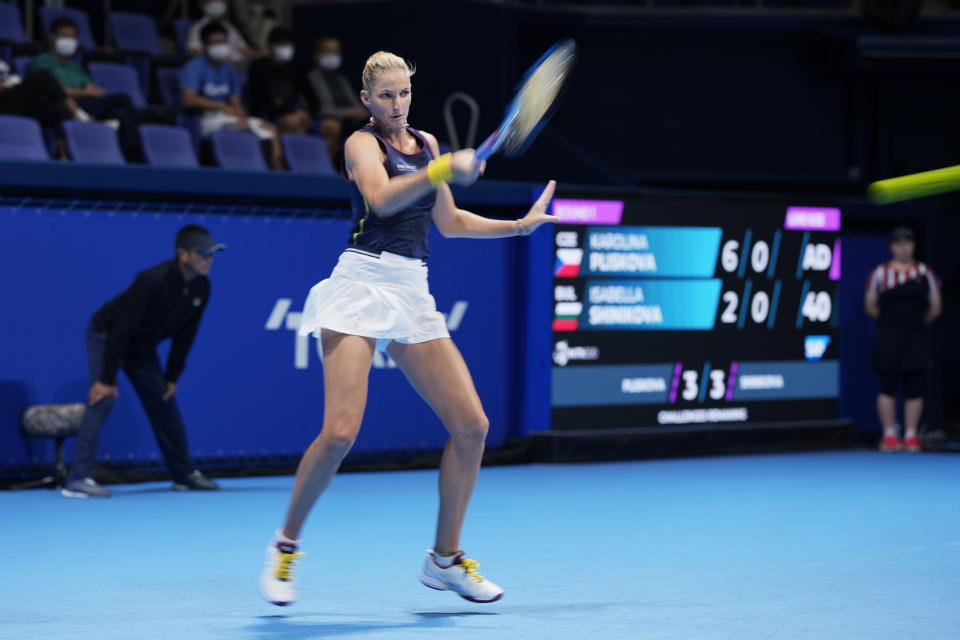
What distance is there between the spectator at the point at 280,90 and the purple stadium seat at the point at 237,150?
1.07m

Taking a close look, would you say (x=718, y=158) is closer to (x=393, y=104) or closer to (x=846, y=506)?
(x=846, y=506)

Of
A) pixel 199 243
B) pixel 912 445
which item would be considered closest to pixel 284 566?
pixel 199 243

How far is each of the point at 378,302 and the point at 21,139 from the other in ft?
22.5

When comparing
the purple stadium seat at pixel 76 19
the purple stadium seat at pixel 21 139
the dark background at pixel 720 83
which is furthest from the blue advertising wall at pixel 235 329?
the purple stadium seat at pixel 76 19

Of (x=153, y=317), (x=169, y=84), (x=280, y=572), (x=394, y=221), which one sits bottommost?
(x=280, y=572)

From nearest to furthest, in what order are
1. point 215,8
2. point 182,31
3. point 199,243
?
1. point 199,243
2. point 215,8
3. point 182,31

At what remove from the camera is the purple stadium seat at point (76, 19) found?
46.2 feet

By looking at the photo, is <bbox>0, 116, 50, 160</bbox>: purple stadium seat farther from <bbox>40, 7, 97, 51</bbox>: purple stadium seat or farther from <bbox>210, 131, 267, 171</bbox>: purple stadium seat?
<bbox>40, 7, 97, 51</bbox>: purple stadium seat

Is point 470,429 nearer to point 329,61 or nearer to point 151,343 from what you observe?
point 151,343

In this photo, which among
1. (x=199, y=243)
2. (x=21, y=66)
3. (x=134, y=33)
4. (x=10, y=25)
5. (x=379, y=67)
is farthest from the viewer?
(x=134, y=33)

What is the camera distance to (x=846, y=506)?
881 cm

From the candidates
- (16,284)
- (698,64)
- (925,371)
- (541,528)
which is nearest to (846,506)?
(541,528)

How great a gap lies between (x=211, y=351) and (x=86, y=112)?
3.09 m

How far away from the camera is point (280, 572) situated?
516 cm
